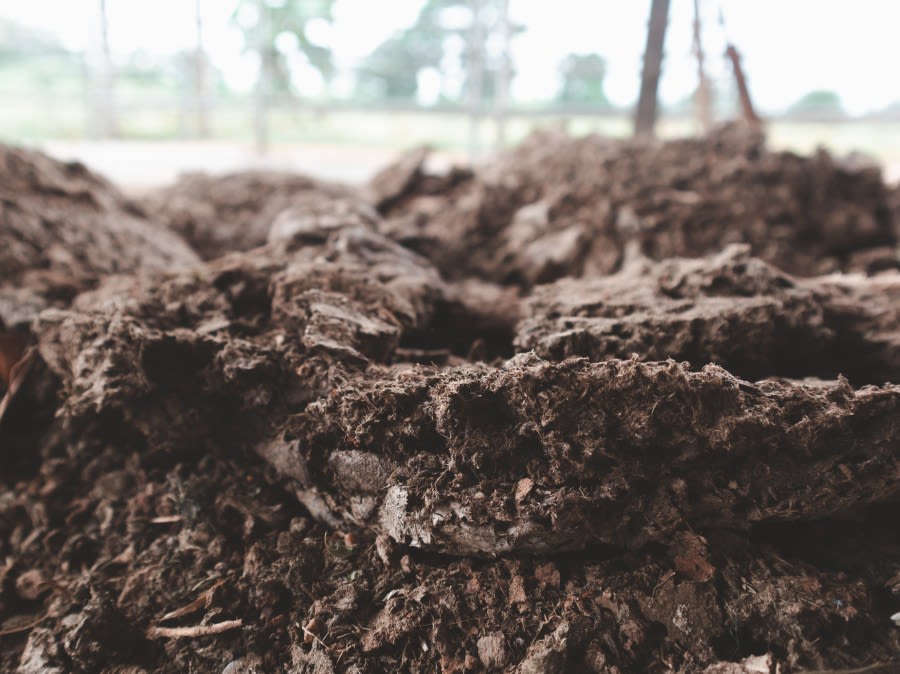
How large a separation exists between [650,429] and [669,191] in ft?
6.42

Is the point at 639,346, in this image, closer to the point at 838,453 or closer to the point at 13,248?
the point at 838,453

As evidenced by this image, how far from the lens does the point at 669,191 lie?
2.71 m

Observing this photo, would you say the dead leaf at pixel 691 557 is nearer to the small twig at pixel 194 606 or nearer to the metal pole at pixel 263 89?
the small twig at pixel 194 606

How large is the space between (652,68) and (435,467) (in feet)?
13.6

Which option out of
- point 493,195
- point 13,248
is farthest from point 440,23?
point 13,248

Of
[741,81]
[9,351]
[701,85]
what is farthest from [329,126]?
[9,351]

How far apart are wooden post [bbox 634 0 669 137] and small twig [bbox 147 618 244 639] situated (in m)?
3.79

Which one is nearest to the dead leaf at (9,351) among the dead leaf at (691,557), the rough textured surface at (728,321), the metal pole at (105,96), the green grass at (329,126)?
the rough textured surface at (728,321)

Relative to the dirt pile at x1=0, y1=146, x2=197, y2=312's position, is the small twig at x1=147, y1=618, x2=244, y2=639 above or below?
below

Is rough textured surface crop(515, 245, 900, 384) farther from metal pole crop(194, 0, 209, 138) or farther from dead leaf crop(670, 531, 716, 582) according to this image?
metal pole crop(194, 0, 209, 138)

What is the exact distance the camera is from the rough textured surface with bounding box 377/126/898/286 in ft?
7.89

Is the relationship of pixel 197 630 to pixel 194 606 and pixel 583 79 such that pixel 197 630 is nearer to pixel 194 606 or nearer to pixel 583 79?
pixel 194 606

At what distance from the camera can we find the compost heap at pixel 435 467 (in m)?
1.05

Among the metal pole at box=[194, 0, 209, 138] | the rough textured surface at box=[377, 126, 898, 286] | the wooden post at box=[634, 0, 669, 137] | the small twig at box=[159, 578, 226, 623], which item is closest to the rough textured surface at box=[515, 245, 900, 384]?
the rough textured surface at box=[377, 126, 898, 286]
